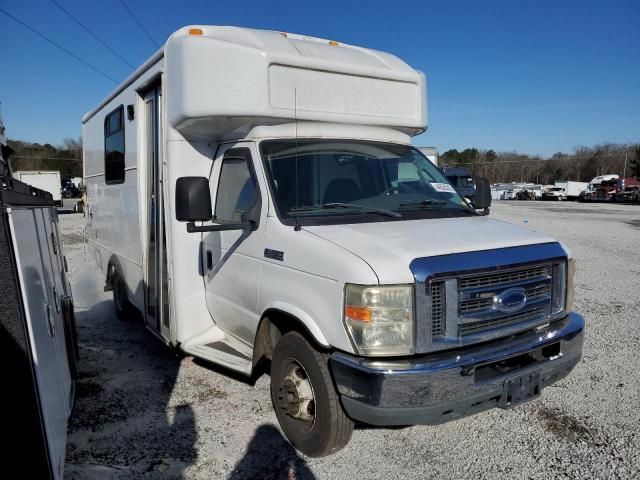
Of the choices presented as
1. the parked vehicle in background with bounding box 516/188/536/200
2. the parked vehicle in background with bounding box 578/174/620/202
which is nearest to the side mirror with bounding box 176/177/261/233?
the parked vehicle in background with bounding box 578/174/620/202

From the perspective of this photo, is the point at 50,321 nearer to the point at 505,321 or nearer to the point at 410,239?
the point at 410,239

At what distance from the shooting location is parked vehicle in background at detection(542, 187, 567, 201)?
59.6 meters

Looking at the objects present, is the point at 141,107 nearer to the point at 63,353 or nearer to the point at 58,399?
the point at 63,353

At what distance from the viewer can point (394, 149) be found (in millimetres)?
4785

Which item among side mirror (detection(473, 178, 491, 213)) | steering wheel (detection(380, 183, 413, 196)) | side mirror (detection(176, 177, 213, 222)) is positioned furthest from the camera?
side mirror (detection(473, 178, 491, 213))

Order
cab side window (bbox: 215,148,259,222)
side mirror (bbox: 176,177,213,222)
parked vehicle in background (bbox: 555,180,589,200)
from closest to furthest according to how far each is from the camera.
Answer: side mirror (bbox: 176,177,213,222) → cab side window (bbox: 215,148,259,222) → parked vehicle in background (bbox: 555,180,589,200)

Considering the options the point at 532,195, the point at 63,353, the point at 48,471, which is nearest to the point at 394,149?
the point at 63,353

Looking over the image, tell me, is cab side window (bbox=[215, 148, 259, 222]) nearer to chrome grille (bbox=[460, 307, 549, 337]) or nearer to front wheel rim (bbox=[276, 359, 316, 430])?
front wheel rim (bbox=[276, 359, 316, 430])

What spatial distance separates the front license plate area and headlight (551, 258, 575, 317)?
1.75 feet

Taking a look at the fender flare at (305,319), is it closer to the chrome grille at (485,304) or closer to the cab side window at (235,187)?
the chrome grille at (485,304)

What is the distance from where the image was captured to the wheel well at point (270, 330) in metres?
3.78

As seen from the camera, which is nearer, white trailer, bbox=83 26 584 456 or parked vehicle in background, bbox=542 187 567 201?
white trailer, bbox=83 26 584 456

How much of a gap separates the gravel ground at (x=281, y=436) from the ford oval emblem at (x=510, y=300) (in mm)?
1116

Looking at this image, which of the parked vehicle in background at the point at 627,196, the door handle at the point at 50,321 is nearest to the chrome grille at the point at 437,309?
the door handle at the point at 50,321
